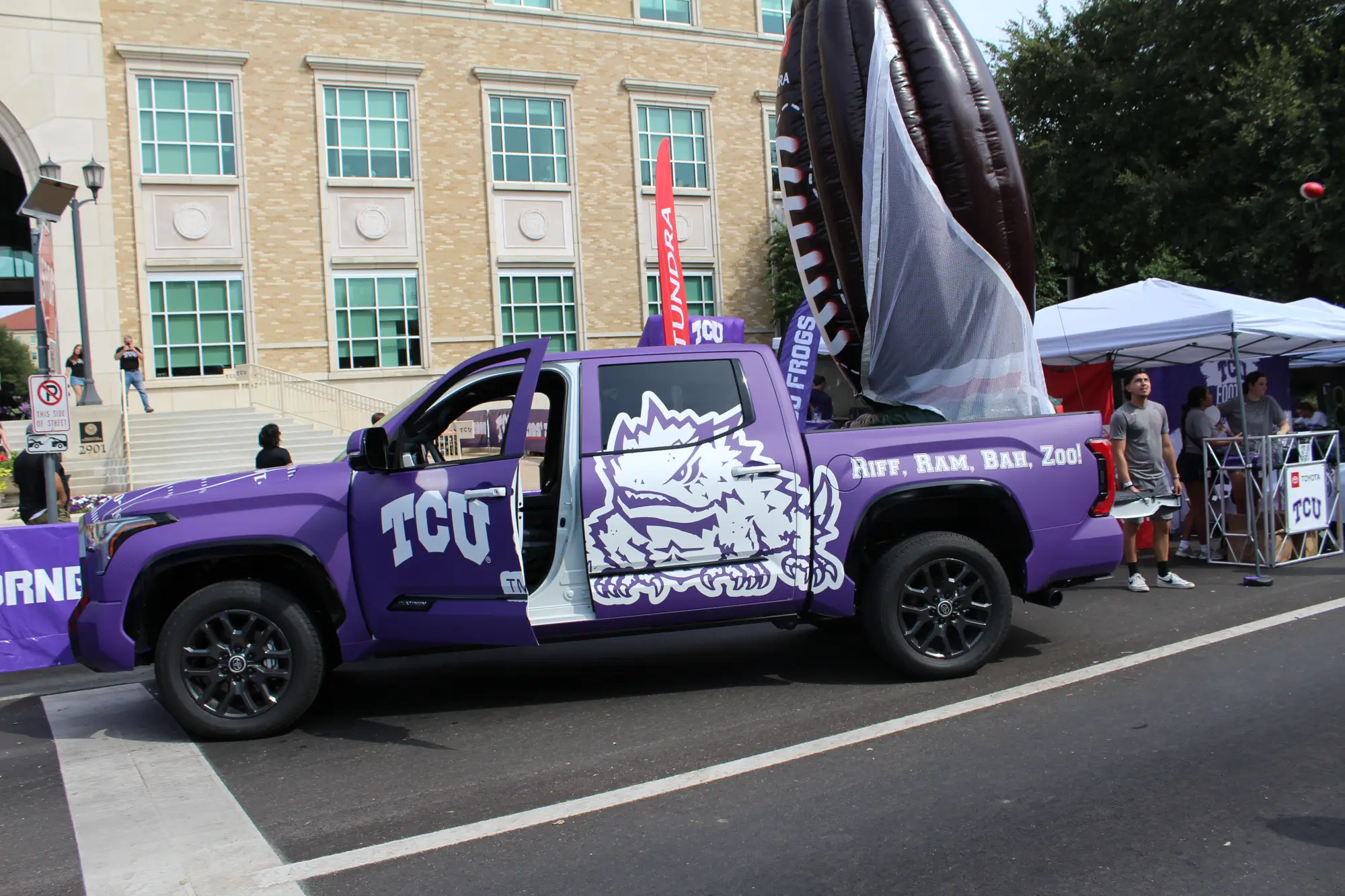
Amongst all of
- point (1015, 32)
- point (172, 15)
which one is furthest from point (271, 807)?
point (172, 15)

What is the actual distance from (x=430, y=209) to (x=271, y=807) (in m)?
22.0

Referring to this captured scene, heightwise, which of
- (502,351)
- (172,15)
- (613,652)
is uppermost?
(172,15)

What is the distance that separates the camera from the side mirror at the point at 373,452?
536cm

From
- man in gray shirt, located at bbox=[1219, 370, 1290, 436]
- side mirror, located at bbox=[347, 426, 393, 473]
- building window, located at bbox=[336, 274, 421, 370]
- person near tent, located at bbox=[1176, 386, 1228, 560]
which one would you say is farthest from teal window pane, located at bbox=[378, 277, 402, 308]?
side mirror, located at bbox=[347, 426, 393, 473]

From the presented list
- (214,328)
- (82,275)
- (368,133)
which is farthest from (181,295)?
(368,133)

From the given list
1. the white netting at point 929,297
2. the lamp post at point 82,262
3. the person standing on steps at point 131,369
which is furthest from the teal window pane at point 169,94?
the white netting at point 929,297

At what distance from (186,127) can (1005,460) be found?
72.7 feet

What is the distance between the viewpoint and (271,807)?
4492mm

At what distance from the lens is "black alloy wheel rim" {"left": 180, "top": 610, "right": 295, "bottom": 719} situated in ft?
17.8

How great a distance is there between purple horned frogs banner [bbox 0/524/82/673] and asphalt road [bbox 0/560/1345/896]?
3.03 feet

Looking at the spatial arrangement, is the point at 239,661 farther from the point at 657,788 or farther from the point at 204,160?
the point at 204,160

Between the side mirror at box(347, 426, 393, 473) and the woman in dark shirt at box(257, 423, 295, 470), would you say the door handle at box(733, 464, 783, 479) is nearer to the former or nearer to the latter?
the side mirror at box(347, 426, 393, 473)

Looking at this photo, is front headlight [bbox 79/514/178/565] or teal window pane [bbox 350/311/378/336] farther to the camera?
teal window pane [bbox 350/311/378/336]

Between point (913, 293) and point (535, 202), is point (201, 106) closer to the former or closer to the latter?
point (535, 202)
